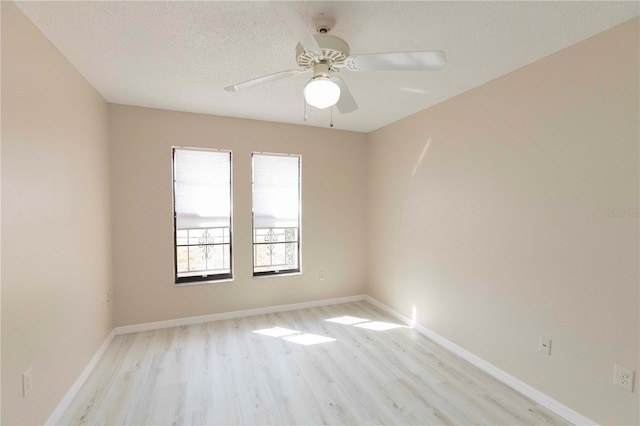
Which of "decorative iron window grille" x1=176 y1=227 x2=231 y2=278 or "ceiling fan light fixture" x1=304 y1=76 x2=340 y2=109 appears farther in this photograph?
"decorative iron window grille" x1=176 y1=227 x2=231 y2=278

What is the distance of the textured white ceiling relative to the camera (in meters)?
1.60

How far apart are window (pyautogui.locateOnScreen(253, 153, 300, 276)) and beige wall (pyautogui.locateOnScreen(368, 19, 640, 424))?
1651 mm

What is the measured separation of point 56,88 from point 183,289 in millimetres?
2308

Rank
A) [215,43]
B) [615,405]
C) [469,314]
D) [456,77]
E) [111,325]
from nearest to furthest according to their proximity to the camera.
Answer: [615,405] → [215,43] → [456,77] → [469,314] → [111,325]

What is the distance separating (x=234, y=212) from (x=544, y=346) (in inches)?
129

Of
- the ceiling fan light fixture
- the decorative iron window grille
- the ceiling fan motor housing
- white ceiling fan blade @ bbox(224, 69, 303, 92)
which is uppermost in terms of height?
the ceiling fan motor housing

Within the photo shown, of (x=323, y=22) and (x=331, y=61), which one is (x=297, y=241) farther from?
(x=323, y=22)

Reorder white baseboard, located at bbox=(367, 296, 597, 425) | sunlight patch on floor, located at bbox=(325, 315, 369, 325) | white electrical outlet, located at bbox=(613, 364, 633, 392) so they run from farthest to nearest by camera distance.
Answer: sunlight patch on floor, located at bbox=(325, 315, 369, 325)
white baseboard, located at bbox=(367, 296, 597, 425)
white electrical outlet, located at bbox=(613, 364, 633, 392)

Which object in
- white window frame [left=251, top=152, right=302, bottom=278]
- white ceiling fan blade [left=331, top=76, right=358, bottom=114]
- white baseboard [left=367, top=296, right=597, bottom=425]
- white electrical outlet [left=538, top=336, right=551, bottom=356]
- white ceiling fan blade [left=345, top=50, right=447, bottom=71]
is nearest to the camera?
white ceiling fan blade [left=345, top=50, right=447, bottom=71]

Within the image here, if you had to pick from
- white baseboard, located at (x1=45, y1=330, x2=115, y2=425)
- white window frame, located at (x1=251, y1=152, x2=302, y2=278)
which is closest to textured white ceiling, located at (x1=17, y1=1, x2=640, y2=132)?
white window frame, located at (x1=251, y1=152, x2=302, y2=278)

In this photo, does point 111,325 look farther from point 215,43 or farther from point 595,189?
point 595,189

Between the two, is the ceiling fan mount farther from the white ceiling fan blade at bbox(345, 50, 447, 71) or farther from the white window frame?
the white window frame

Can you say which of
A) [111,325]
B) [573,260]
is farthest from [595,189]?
[111,325]

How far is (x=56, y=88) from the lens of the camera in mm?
2010
